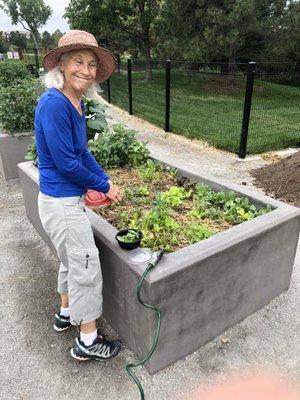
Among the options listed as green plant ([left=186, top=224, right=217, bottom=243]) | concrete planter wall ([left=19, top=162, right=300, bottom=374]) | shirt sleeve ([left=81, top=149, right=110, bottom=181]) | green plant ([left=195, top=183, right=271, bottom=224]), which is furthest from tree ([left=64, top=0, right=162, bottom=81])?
concrete planter wall ([left=19, top=162, right=300, bottom=374])

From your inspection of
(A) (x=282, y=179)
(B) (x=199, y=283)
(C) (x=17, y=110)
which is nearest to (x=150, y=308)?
(B) (x=199, y=283)

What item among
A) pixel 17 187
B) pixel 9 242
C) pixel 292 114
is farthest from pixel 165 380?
pixel 292 114

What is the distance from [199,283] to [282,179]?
351 centimetres

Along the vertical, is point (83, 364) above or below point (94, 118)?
below

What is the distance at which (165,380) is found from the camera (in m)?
2.44

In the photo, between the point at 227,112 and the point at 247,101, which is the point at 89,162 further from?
the point at 227,112

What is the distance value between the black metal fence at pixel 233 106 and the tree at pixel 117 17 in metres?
6.74

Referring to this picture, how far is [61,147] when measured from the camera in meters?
2.08

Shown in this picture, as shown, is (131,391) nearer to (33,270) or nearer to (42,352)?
(42,352)

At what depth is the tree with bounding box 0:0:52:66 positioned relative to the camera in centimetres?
6438

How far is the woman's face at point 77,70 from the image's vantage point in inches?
85.2

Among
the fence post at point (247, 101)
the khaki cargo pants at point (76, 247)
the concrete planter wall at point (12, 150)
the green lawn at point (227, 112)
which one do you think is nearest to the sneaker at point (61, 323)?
the khaki cargo pants at point (76, 247)

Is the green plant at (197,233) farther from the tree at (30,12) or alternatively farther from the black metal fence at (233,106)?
the tree at (30,12)

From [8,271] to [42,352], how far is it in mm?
1219
